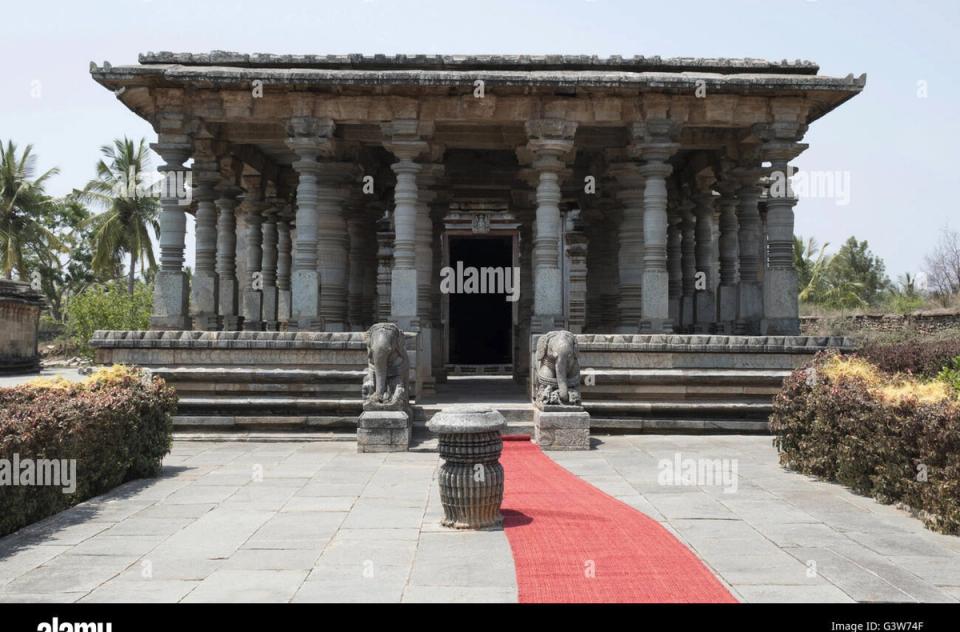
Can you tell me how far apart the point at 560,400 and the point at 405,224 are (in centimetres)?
492

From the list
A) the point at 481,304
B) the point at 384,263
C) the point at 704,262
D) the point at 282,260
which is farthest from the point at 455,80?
the point at 481,304

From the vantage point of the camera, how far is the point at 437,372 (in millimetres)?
17484

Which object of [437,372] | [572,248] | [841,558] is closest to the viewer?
[841,558]

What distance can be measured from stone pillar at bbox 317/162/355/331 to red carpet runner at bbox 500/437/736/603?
9.87 metres

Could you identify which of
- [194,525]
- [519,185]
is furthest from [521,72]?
[194,525]

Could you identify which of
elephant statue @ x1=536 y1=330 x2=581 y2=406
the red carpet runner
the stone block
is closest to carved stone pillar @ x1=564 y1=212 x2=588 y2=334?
elephant statue @ x1=536 y1=330 x2=581 y2=406

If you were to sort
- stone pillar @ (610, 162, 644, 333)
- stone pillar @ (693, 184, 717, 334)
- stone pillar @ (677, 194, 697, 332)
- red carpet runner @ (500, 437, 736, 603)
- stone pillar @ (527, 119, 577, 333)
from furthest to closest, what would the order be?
stone pillar @ (677, 194, 697, 332), stone pillar @ (693, 184, 717, 334), stone pillar @ (610, 162, 644, 333), stone pillar @ (527, 119, 577, 333), red carpet runner @ (500, 437, 736, 603)

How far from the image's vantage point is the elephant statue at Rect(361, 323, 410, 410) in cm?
1046

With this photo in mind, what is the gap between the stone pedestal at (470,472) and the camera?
6.11 metres

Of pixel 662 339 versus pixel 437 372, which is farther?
pixel 437 372

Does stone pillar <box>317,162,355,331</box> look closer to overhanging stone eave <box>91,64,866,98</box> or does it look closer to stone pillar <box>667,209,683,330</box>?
overhanging stone eave <box>91,64,866,98</box>

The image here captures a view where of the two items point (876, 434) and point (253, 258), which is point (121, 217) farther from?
point (876, 434)

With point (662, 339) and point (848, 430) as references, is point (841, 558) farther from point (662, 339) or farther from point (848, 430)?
point (662, 339)

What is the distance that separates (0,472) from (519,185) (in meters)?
13.6
